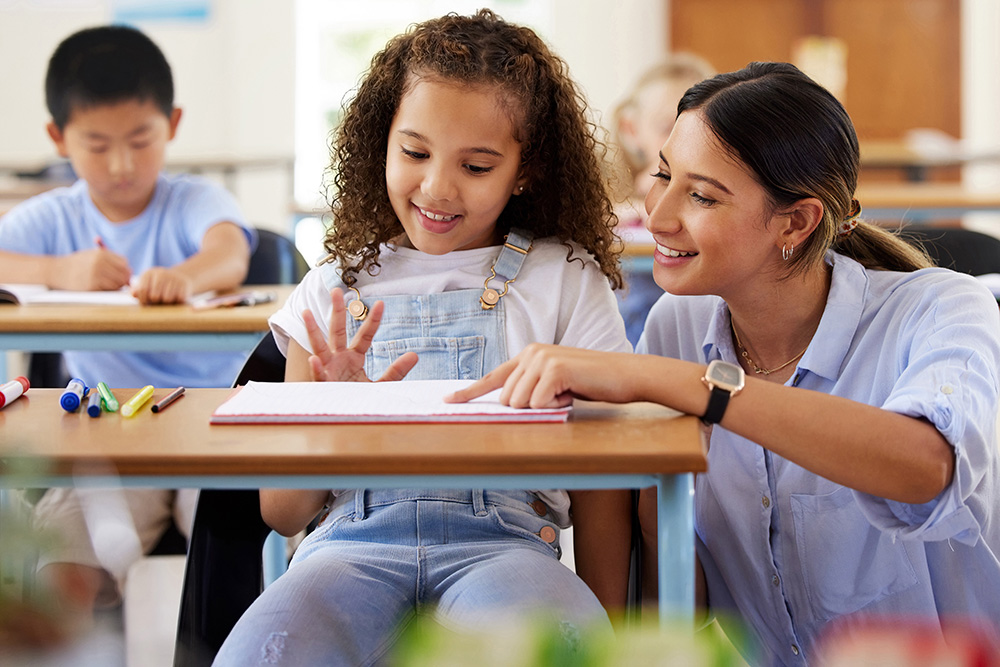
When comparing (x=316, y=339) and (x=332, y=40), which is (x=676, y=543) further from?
(x=332, y=40)

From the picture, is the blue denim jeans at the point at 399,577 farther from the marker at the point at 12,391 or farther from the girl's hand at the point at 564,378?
the marker at the point at 12,391

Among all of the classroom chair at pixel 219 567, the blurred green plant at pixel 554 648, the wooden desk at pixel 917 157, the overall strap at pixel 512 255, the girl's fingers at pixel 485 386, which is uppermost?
the blurred green plant at pixel 554 648

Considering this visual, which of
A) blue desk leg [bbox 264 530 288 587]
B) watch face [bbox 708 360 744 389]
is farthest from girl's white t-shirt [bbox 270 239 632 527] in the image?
blue desk leg [bbox 264 530 288 587]

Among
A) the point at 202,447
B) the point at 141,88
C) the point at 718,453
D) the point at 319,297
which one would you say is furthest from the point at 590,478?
the point at 141,88

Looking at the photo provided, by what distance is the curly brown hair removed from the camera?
1.42 metres

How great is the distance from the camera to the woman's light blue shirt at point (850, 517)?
1.12 meters

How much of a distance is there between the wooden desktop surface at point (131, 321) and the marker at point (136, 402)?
634 millimetres

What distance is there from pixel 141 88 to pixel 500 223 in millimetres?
1147

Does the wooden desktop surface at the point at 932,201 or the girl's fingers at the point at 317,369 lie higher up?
the girl's fingers at the point at 317,369

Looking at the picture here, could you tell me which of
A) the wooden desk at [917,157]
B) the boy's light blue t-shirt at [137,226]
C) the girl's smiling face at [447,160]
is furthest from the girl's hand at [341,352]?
the wooden desk at [917,157]

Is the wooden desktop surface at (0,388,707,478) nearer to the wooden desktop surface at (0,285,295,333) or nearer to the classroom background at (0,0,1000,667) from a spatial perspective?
the wooden desktop surface at (0,285,295,333)

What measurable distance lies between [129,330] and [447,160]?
2.29 ft

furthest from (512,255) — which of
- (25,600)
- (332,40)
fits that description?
(332,40)

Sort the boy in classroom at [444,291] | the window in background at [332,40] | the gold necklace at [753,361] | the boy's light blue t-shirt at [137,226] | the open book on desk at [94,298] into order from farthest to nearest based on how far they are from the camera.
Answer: the window in background at [332,40] < the boy's light blue t-shirt at [137,226] < the open book on desk at [94,298] < the gold necklace at [753,361] < the boy in classroom at [444,291]
